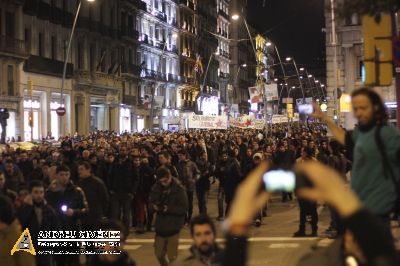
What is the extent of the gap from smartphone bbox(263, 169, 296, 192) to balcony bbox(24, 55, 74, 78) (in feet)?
140

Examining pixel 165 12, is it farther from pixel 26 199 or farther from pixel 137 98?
pixel 26 199

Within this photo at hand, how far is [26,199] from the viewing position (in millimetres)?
8094

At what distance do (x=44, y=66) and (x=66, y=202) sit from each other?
38.0 meters

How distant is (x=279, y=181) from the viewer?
2.39 metres

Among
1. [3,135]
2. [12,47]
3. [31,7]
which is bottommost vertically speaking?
[3,135]

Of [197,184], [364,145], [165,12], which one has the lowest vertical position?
[197,184]

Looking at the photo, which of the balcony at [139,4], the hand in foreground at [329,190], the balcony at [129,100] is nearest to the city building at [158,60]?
the balcony at [139,4]

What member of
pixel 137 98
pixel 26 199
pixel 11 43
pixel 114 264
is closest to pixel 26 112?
pixel 11 43

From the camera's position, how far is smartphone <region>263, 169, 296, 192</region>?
7.84 ft

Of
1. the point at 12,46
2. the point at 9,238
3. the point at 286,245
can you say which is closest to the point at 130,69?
the point at 12,46

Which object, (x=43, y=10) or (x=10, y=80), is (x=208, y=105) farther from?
(x=10, y=80)

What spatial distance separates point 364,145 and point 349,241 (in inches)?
32.3

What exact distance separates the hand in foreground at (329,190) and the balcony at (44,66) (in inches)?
1688

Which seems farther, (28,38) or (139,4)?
(139,4)
